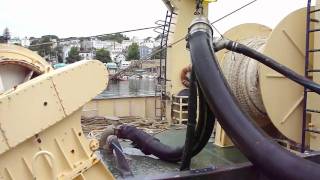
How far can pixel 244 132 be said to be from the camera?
2180mm

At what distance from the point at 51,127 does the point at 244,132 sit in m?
1.10

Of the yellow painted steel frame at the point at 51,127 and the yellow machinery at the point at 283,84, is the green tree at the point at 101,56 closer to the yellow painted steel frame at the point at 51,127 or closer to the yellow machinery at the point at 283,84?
the yellow painted steel frame at the point at 51,127

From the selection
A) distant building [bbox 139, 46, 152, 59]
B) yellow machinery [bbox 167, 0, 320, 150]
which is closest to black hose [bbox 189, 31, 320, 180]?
yellow machinery [bbox 167, 0, 320, 150]

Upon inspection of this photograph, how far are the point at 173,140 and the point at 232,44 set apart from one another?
4.64m

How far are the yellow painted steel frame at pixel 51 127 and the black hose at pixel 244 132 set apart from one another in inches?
25.0

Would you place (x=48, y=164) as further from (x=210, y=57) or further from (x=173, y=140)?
(x=173, y=140)

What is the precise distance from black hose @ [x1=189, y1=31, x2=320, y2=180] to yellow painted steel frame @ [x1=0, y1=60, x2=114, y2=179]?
25.0 inches

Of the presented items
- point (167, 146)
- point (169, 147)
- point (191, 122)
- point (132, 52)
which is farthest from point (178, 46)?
point (132, 52)

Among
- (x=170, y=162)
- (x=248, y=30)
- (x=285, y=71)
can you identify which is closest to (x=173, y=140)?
(x=170, y=162)

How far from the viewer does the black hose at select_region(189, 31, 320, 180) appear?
207cm

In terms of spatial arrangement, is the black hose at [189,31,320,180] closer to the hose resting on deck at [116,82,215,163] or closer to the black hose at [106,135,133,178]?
the hose resting on deck at [116,82,215,163]

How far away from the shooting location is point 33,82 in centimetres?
207

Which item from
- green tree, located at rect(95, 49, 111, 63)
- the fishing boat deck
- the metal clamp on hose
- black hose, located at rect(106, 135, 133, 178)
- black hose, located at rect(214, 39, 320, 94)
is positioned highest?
green tree, located at rect(95, 49, 111, 63)

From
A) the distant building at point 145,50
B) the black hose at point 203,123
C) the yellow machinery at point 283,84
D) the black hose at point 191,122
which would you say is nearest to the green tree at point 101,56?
the black hose at point 191,122
